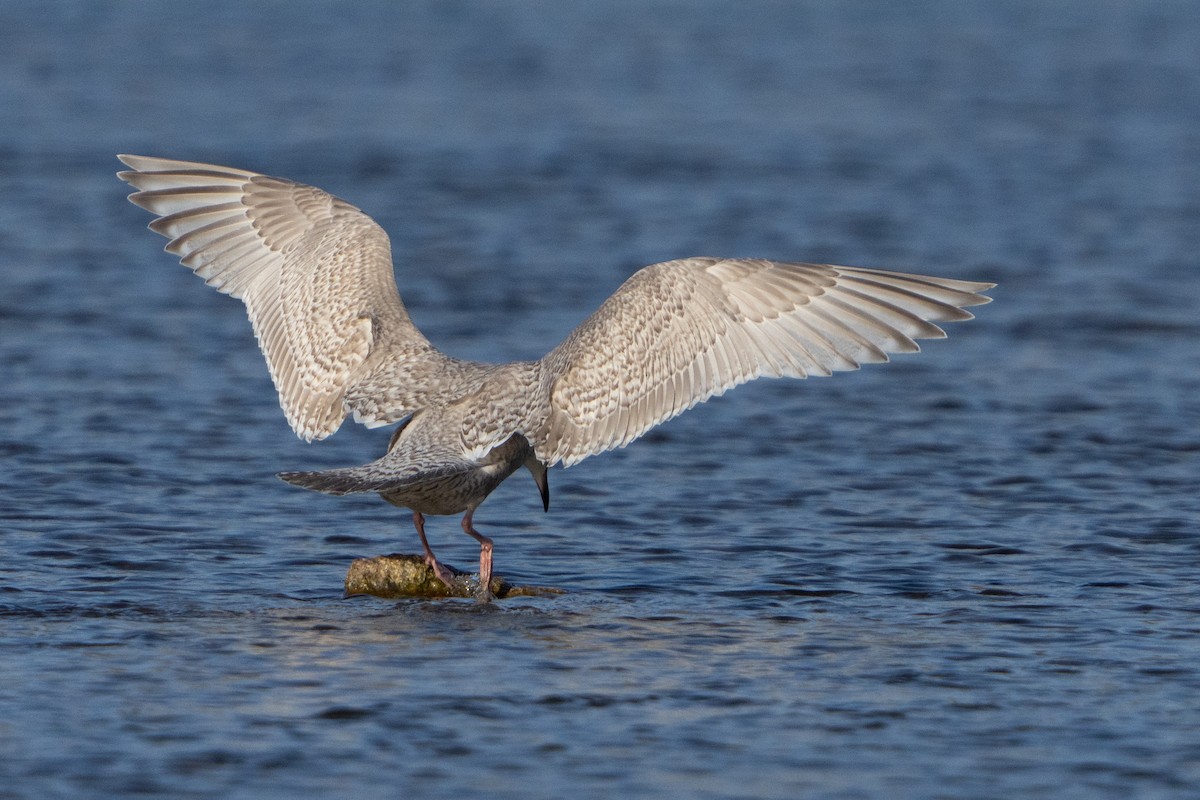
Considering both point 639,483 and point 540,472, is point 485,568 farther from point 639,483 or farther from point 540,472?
point 639,483

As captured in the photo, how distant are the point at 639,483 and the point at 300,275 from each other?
96.8 inches

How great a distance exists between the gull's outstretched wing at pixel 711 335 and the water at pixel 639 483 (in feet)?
2.66

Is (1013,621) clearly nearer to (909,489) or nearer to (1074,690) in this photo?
(1074,690)

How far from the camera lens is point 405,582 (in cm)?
841

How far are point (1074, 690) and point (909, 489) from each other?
11.2 ft

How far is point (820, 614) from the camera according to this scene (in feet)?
26.7

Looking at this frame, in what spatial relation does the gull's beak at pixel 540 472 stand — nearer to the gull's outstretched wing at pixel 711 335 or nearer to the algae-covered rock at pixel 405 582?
the gull's outstretched wing at pixel 711 335

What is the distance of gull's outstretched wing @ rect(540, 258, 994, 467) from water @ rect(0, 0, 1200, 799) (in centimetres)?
81

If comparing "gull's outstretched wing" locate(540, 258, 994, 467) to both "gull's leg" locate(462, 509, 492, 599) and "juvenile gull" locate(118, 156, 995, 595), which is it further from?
"gull's leg" locate(462, 509, 492, 599)

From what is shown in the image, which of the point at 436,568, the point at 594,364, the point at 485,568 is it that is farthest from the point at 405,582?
the point at 594,364

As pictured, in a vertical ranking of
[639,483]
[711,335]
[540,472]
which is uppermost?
[711,335]

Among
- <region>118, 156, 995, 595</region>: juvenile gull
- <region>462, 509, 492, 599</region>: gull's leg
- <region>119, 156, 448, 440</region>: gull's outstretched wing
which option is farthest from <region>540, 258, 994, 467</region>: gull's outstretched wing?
<region>119, 156, 448, 440</region>: gull's outstretched wing

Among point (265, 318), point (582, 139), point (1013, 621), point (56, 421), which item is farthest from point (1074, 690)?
point (582, 139)

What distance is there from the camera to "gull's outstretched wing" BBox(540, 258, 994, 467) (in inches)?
328
